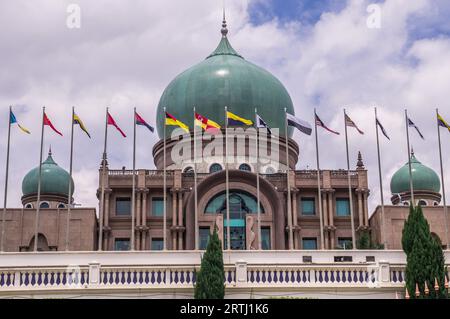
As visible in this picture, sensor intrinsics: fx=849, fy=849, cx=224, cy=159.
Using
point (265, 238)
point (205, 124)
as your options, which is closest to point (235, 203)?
point (265, 238)

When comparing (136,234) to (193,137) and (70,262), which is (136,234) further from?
(70,262)

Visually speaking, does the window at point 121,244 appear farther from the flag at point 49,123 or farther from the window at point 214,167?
the flag at point 49,123

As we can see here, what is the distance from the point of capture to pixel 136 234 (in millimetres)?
55875

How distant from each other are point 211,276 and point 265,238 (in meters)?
25.7

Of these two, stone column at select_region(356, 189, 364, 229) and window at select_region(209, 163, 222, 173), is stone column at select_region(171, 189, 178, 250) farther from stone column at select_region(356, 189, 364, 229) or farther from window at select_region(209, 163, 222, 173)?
stone column at select_region(356, 189, 364, 229)

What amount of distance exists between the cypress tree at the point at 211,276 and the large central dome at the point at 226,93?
30514 mm

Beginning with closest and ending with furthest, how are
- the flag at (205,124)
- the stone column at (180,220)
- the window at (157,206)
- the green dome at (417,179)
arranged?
the flag at (205,124) < the stone column at (180,220) < the window at (157,206) < the green dome at (417,179)

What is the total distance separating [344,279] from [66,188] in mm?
35213

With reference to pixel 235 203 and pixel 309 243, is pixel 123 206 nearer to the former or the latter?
pixel 235 203

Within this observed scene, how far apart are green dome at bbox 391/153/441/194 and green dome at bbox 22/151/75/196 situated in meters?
25.8

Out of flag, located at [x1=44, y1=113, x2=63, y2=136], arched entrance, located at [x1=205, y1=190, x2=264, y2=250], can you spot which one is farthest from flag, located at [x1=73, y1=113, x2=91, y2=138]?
arched entrance, located at [x1=205, y1=190, x2=264, y2=250]

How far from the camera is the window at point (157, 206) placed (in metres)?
57.4

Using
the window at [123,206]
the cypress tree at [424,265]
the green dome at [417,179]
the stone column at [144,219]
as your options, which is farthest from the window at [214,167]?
the cypress tree at [424,265]
